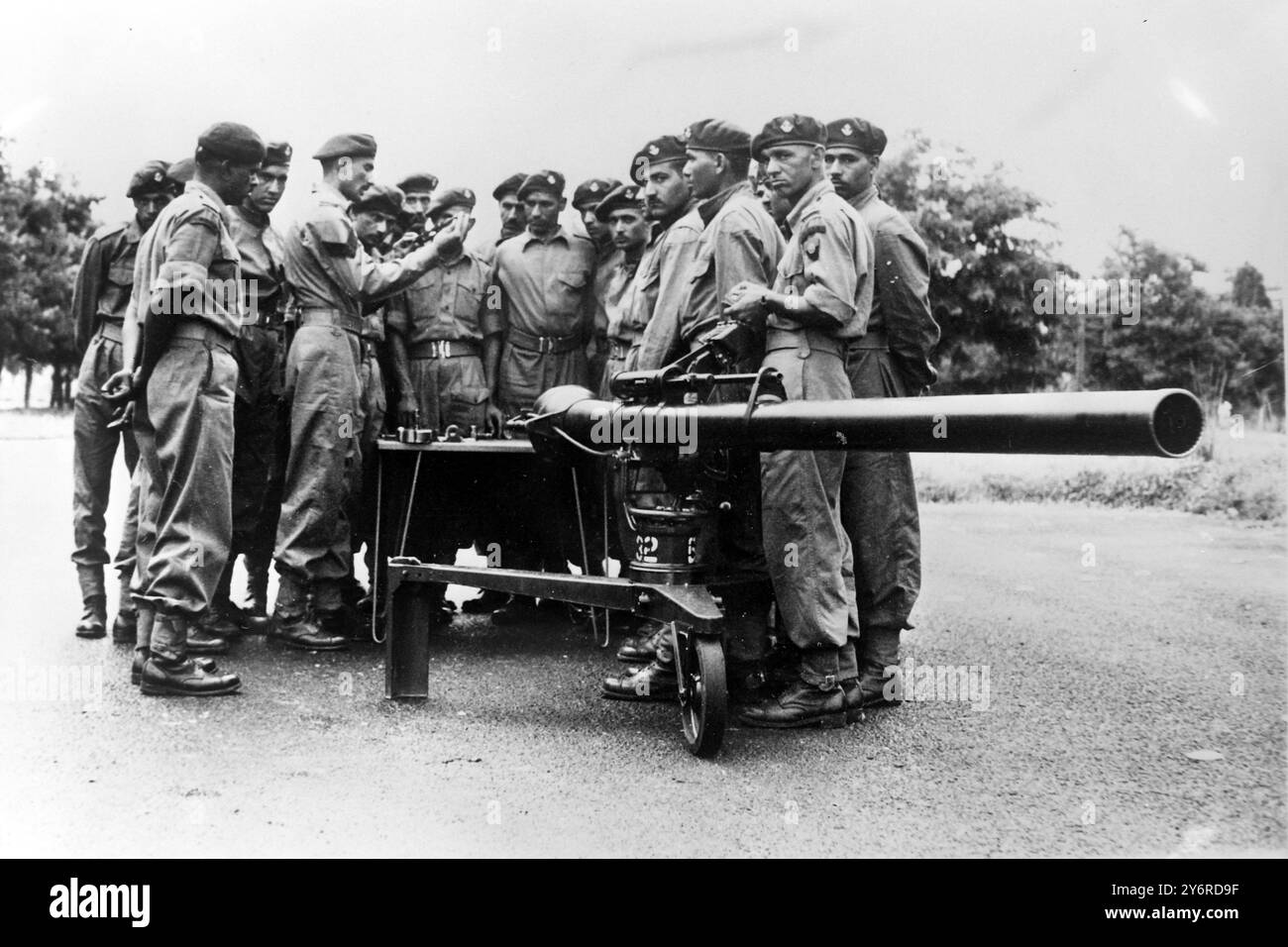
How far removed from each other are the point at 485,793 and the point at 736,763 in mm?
786

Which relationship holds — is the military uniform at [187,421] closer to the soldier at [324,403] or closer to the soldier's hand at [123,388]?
the soldier's hand at [123,388]

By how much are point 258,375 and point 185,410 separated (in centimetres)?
117

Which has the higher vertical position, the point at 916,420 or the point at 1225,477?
the point at 916,420

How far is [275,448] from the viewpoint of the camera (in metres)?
5.62

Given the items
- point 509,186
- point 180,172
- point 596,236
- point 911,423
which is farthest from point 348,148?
point 911,423

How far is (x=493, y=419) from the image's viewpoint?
591 cm

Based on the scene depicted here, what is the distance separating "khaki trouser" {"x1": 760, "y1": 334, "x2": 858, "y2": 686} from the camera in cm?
407

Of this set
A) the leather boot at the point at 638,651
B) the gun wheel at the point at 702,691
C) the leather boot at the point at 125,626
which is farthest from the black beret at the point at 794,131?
the leather boot at the point at 125,626

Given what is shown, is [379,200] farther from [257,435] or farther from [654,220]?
[654,220]

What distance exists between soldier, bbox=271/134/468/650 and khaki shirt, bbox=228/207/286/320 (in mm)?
154

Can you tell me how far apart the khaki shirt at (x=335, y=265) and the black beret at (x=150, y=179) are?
72cm

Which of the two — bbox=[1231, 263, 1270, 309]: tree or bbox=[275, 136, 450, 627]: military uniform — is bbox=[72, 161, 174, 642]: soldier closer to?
bbox=[275, 136, 450, 627]: military uniform

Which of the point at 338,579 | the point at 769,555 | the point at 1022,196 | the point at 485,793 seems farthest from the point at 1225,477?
the point at 485,793

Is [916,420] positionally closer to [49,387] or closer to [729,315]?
[729,315]
